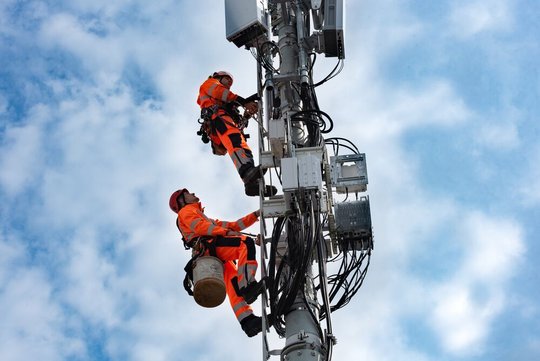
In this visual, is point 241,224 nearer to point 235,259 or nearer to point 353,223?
point 235,259

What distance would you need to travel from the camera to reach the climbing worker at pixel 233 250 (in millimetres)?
8461

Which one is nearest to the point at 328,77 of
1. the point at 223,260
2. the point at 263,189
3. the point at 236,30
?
the point at 236,30

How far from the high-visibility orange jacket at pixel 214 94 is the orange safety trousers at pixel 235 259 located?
207cm

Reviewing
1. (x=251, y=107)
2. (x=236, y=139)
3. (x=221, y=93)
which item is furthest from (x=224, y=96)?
(x=236, y=139)

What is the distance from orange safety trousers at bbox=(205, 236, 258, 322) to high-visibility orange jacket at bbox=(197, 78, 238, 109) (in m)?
2.07

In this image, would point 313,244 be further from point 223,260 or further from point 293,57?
point 293,57

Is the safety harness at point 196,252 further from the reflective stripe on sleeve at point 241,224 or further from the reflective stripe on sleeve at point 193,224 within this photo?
the reflective stripe on sleeve at point 241,224

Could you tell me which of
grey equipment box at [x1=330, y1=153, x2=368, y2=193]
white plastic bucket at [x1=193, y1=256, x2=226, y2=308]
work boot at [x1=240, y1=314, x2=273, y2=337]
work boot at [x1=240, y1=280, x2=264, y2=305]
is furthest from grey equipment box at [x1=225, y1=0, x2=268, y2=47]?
work boot at [x1=240, y1=314, x2=273, y2=337]

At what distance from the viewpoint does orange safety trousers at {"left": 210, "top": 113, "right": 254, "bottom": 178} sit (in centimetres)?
948

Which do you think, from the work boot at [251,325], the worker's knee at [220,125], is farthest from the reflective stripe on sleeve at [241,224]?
the worker's knee at [220,125]

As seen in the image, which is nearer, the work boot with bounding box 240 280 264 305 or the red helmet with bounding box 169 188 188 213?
the work boot with bounding box 240 280 264 305

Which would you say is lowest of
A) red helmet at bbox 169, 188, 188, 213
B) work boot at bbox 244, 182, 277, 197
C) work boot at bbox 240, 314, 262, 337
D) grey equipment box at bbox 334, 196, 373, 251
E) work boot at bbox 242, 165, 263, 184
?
work boot at bbox 240, 314, 262, 337

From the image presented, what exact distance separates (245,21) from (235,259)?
9.12 ft

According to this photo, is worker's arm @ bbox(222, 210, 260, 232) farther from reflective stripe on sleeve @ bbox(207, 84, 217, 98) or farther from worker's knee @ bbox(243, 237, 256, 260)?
reflective stripe on sleeve @ bbox(207, 84, 217, 98)
